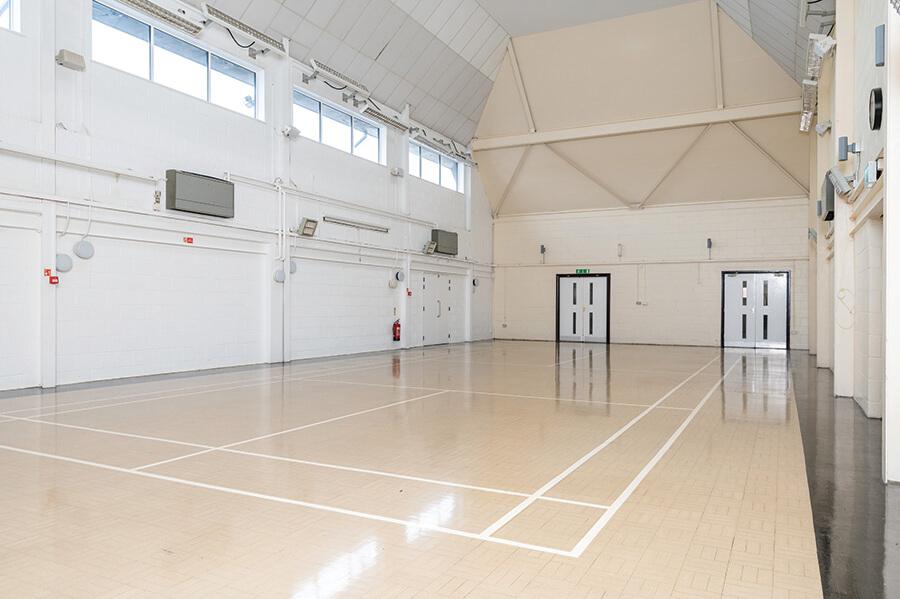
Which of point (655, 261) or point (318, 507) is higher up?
point (655, 261)

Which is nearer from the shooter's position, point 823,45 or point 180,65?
point 823,45

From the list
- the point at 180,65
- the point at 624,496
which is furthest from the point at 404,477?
the point at 180,65

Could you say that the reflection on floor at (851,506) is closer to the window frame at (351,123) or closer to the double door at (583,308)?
the window frame at (351,123)

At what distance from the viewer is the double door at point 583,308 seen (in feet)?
82.2

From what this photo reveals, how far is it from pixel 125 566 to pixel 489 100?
21.3 metres

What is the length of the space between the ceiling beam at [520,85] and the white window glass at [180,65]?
1073cm

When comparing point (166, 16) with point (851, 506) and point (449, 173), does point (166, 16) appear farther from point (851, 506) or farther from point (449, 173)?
point (851, 506)

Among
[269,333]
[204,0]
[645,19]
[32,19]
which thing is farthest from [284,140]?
[645,19]

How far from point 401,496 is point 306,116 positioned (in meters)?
13.6

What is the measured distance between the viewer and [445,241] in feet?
73.6

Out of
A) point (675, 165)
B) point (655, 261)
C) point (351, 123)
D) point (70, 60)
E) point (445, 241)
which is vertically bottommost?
point (655, 261)

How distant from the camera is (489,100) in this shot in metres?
22.8

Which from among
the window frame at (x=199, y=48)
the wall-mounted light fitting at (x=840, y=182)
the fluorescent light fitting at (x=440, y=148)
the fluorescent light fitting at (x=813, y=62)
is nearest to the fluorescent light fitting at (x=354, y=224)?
the window frame at (x=199, y=48)

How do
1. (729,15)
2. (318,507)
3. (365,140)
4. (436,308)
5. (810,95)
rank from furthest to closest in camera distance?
(436,308), (365,140), (729,15), (810,95), (318,507)
